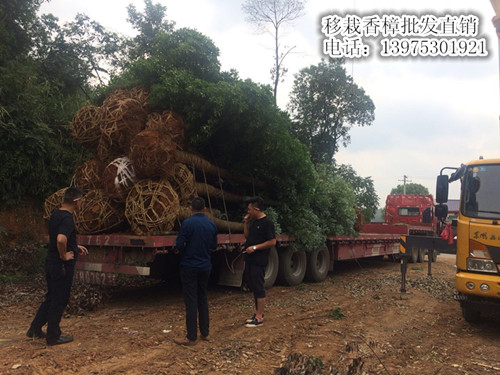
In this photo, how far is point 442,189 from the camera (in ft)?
21.7

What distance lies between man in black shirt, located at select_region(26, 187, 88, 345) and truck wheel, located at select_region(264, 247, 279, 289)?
4606 millimetres

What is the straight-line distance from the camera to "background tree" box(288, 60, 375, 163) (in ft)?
76.9

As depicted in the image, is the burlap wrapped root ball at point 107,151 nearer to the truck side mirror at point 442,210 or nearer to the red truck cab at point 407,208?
the truck side mirror at point 442,210

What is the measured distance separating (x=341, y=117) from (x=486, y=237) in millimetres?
18958

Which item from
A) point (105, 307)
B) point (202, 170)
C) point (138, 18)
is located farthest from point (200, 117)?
point (138, 18)

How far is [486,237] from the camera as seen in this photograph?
572cm

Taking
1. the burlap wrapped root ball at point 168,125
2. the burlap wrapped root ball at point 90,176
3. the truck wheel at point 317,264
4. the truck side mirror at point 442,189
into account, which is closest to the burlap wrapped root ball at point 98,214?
the burlap wrapped root ball at point 90,176

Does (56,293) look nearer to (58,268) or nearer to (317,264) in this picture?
(58,268)

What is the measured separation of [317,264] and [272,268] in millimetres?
2160

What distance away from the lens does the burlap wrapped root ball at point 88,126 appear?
25.4 ft

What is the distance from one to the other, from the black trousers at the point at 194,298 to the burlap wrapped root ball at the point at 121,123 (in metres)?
3.18

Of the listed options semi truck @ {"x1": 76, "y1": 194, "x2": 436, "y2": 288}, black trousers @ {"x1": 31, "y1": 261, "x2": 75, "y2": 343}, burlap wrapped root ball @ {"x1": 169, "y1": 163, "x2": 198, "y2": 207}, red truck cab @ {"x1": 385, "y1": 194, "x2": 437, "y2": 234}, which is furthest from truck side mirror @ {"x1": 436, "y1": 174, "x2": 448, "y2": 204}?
red truck cab @ {"x1": 385, "y1": 194, "x2": 437, "y2": 234}

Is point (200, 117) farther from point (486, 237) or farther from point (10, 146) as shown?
point (10, 146)

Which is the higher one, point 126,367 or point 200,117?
point 200,117
